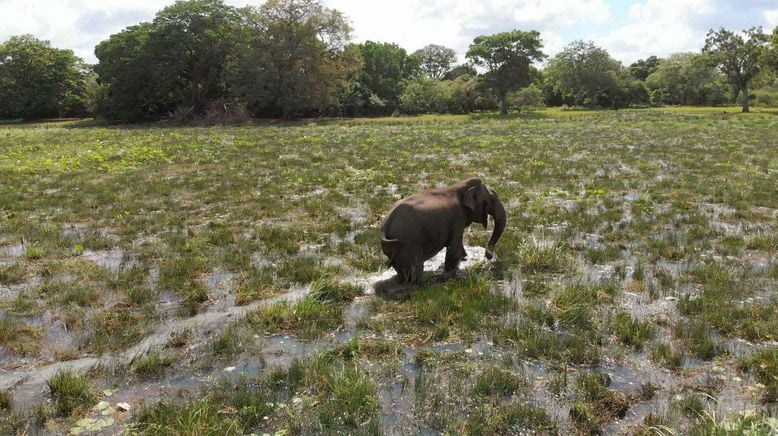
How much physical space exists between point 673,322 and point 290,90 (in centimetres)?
6333

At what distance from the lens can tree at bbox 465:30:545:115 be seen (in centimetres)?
7162

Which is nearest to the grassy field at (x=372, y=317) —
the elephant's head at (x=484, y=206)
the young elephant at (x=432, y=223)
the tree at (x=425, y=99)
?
the young elephant at (x=432, y=223)

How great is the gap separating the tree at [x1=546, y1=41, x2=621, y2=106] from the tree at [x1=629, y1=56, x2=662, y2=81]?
1336 inches

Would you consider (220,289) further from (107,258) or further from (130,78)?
(130,78)

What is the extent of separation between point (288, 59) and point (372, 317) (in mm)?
63958

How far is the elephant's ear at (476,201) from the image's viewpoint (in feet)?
32.2

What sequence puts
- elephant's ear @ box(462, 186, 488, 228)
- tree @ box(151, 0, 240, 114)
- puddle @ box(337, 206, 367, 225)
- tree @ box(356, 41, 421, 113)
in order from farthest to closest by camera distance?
tree @ box(356, 41, 421, 113) → tree @ box(151, 0, 240, 114) → puddle @ box(337, 206, 367, 225) → elephant's ear @ box(462, 186, 488, 228)

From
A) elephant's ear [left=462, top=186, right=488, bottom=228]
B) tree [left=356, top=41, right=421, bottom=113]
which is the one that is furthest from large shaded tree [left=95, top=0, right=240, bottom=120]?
elephant's ear [left=462, top=186, right=488, bottom=228]

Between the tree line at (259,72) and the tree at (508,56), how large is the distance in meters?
0.13

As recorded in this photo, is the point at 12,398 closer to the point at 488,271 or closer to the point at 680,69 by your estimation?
the point at 488,271

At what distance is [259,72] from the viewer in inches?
2562

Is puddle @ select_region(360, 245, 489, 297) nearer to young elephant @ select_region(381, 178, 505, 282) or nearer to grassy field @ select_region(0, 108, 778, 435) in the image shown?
grassy field @ select_region(0, 108, 778, 435)

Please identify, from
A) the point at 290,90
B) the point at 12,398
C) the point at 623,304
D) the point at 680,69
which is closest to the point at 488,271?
the point at 623,304

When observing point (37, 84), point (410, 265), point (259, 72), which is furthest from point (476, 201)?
point (37, 84)
